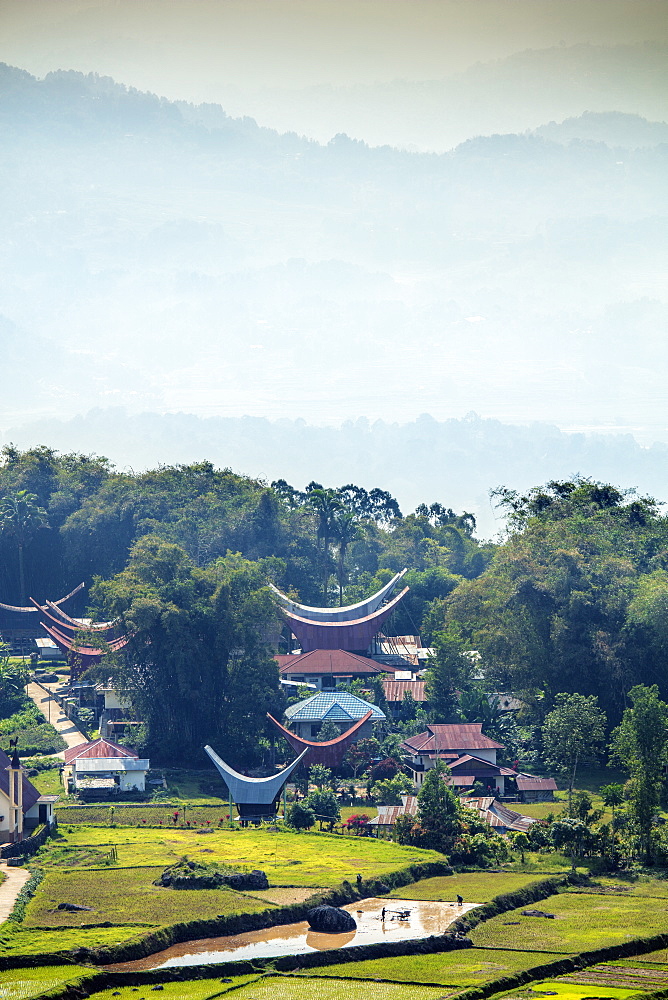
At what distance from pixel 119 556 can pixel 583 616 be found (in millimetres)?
40389

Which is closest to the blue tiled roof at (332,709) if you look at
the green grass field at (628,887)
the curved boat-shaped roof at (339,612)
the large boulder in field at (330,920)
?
the curved boat-shaped roof at (339,612)

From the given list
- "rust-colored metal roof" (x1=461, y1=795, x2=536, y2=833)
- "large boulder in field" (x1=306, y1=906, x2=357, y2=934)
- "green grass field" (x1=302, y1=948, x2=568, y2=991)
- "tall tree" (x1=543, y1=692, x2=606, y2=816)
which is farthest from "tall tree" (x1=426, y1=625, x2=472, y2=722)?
"green grass field" (x1=302, y1=948, x2=568, y2=991)

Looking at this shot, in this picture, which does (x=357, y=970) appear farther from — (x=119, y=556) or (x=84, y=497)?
(x=84, y=497)

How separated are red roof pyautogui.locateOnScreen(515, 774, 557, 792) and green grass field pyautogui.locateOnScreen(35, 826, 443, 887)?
1011 cm

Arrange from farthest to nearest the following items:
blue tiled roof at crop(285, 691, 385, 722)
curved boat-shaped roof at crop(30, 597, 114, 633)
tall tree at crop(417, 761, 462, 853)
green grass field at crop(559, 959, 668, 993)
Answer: curved boat-shaped roof at crop(30, 597, 114, 633) < blue tiled roof at crop(285, 691, 385, 722) < tall tree at crop(417, 761, 462, 853) < green grass field at crop(559, 959, 668, 993)

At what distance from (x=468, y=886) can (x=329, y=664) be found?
34264mm

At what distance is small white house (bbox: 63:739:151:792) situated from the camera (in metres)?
64.0

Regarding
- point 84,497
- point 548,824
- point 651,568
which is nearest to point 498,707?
point 651,568

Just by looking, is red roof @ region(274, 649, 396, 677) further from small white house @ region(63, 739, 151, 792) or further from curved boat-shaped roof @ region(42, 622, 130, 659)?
small white house @ region(63, 739, 151, 792)

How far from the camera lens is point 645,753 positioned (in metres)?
56.9

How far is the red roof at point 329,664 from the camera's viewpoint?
84.3 m

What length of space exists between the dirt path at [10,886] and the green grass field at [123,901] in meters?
0.62

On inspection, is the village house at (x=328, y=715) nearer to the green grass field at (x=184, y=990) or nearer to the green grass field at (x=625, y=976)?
the green grass field at (x=625, y=976)

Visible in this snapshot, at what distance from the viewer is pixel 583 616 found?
74.2 meters
